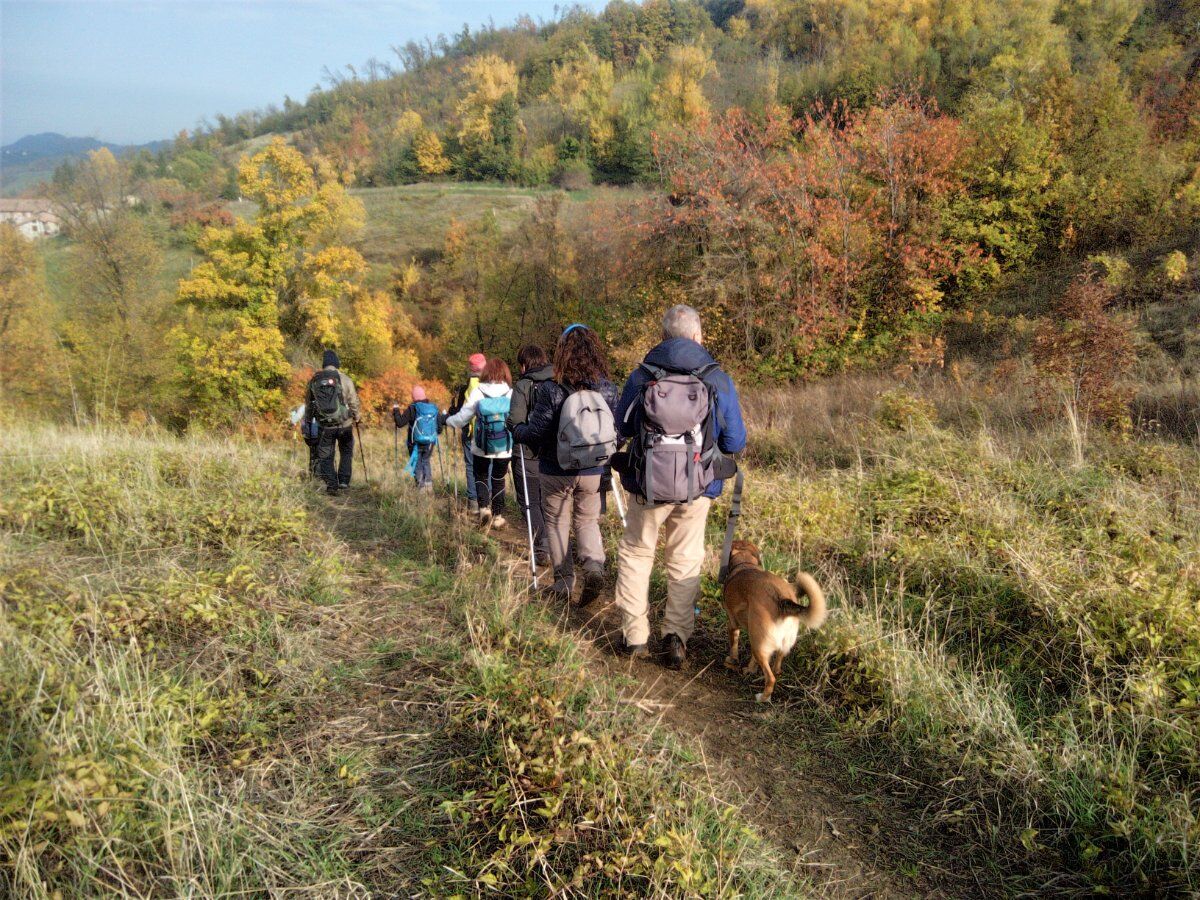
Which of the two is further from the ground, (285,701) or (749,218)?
(749,218)

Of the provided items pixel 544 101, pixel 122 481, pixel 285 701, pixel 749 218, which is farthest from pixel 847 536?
pixel 544 101

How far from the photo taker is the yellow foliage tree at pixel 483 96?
7525 centimetres

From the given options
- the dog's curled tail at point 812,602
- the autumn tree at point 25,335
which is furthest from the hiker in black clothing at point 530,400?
the autumn tree at point 25,335

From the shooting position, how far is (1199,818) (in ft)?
8.60

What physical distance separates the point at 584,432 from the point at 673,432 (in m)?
1.01

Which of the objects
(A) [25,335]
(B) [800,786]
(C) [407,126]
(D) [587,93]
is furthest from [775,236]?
(C) [407,126]

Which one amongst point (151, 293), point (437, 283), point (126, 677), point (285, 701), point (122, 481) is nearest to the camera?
point (126, 677)

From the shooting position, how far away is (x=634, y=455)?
4152mm

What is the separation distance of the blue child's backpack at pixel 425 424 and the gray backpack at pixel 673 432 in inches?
225

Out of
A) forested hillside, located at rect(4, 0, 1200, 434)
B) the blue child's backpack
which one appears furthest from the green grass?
forested hillside, located at rect(4, 0, 1200, 434)

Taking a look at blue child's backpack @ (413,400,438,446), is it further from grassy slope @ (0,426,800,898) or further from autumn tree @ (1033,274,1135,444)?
autumn tree @ (1033,274,1135,444)

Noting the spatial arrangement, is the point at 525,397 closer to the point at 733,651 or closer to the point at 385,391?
the point at 733,651

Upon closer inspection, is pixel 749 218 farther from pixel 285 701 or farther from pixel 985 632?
pixel 285 701

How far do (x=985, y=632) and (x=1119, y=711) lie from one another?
1.01m
